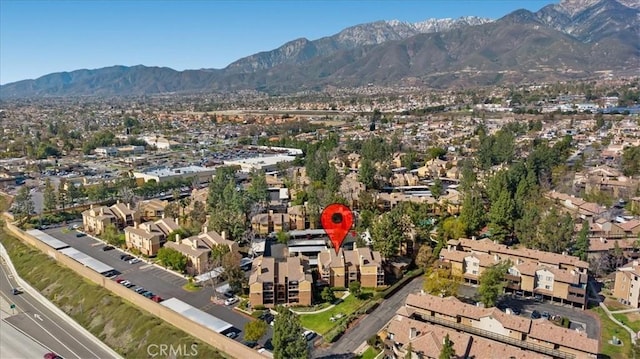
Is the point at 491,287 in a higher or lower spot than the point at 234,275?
higher

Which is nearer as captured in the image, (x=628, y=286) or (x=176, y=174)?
(x=628, y=286)

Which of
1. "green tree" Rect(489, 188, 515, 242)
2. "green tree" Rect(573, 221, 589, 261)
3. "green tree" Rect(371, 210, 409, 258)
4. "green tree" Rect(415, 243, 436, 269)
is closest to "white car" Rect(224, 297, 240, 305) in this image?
"green tree" Rect(371, 210, 409, 258)

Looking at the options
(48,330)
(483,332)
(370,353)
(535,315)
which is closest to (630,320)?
(535,315)

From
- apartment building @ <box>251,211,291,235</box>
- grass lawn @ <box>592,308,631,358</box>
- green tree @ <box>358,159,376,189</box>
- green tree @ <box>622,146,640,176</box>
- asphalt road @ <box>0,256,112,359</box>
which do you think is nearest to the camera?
grass lawn @ <box>592,308,631,358</box>

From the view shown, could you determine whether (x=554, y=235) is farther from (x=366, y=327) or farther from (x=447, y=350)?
(x=447, y=350)

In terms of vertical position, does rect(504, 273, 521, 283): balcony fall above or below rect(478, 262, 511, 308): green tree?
below

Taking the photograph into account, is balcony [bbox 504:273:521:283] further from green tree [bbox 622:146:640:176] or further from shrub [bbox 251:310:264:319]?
green tree [bbox 622:146:640:176]
